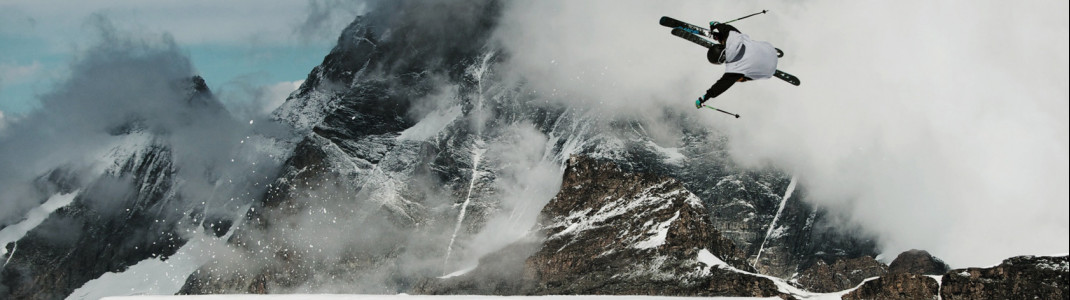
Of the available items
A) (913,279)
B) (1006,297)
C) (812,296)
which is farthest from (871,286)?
(1006,297)

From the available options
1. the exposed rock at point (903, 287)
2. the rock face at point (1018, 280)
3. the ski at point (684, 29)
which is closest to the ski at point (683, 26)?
the ski at point (684, 29)

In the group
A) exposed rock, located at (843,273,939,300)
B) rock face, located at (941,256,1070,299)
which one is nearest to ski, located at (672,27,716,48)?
rock face, located at (941,256,1070,299)

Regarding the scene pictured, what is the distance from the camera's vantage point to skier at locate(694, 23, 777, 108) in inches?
2111

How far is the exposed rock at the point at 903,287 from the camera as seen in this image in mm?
154625

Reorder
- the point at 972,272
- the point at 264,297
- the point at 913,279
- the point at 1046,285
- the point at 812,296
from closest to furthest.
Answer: the point at 264,297, the point at 1046,285, the point at 972,272, the point at 913,279, the point at 812,296

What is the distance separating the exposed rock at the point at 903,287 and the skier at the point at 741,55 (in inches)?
4196

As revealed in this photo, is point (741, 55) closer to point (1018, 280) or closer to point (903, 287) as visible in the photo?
point (1018, 280)

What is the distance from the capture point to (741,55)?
5394cm

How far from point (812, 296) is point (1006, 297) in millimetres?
63719

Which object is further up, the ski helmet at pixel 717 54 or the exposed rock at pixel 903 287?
the exposed rock at pixel 903 287

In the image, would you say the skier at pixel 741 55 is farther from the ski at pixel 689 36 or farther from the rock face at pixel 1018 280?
the rock face at pixel 1018 280

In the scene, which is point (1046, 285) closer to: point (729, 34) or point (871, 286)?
point (871, 286)

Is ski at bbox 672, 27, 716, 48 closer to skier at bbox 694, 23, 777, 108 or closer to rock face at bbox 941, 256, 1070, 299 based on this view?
skier at bbox 694, 23, 777, 108

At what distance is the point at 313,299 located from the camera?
5866 centimetres
